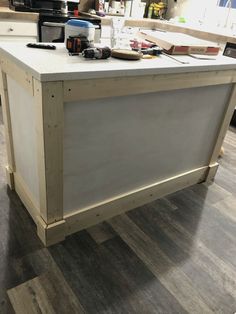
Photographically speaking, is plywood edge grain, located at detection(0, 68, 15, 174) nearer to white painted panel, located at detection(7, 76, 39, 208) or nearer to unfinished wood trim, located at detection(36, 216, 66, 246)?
white painted panel, located at detection(7, 76, 39, 208)

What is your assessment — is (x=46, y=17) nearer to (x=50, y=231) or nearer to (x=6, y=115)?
(x=6, y=115)

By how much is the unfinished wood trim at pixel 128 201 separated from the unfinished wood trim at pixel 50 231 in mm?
44

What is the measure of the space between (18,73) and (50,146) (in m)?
0.36

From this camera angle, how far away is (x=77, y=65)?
3.79 ft

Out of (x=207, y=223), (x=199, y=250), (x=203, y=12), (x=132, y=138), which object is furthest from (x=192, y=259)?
(x=203, y=12)

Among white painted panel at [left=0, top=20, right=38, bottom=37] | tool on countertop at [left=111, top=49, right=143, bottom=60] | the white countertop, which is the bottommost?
white painted panel at [left=0, top=20, right=38, bottom=37]

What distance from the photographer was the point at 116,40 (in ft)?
5.04

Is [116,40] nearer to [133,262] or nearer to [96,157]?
[96,157]

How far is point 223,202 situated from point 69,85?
56.1 inches

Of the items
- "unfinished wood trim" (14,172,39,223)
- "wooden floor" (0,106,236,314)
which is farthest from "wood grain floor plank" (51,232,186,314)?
"unfinished wood trim" (14,172,39,223)

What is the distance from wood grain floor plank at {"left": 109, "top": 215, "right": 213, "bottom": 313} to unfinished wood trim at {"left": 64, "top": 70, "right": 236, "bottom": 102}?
2.63ft

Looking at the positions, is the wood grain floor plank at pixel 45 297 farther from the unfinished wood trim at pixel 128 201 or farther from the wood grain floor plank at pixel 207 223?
the wood grain floor plank at pixel 207 223

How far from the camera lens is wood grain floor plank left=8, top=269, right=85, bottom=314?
3.85ft

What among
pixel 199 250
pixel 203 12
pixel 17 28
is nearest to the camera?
pixel 199 250
